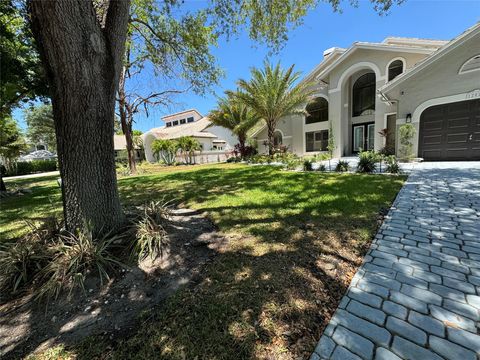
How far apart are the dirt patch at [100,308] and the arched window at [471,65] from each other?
1413cm

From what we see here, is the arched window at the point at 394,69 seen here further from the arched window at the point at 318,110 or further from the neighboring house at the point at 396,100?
the arched window at the point at 318,110

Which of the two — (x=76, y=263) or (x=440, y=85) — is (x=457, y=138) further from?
(x=76, y=263)

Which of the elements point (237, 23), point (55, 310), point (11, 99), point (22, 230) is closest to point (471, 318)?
point (55, 310)

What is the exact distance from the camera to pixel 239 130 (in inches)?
776

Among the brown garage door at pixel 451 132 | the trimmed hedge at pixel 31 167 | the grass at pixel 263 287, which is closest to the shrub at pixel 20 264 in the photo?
the grass at pixel 263 287

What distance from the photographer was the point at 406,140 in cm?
1123

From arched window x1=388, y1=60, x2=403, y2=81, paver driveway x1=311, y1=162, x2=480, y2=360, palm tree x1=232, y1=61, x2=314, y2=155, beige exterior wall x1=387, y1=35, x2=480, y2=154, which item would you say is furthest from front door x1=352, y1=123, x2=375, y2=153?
paver driveway x1=311, y1=162, x2=480, y2=360

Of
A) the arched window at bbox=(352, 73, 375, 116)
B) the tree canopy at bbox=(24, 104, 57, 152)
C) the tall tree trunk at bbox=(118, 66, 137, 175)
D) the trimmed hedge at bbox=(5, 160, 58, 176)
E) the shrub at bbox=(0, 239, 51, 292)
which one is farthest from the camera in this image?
the tree canopy at bbox=(24, 104, 57, 152)

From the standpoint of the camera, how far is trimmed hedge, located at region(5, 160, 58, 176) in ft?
82.3

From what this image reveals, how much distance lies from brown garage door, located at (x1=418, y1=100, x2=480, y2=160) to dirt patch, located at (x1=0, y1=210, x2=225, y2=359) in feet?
44.1

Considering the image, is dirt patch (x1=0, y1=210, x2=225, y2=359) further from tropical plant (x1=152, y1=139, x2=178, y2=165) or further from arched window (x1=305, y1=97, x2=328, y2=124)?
tropical plant (x1=152, y1=139, x2=178, y2=165)

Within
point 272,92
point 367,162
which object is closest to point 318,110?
point 272,92

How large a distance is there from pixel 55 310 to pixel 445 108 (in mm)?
15622

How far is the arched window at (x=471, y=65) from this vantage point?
31.2 feet
